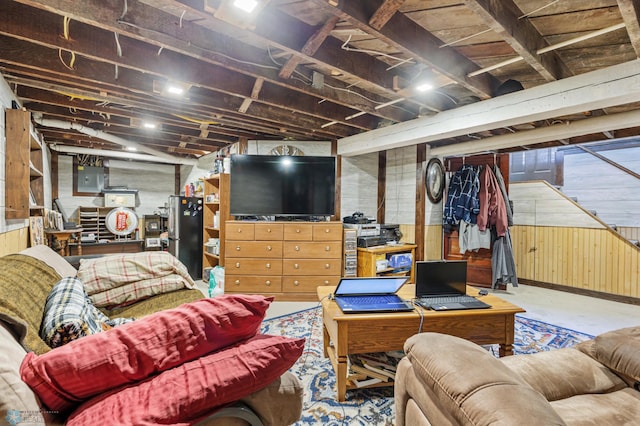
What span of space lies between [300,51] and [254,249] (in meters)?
2.50

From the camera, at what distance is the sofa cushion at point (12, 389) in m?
0.69

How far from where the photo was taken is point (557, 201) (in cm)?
468

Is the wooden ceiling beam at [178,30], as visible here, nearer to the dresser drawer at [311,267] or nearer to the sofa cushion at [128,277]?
the sofa cushion at [128,277]

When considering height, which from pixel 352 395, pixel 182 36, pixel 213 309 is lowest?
pixel 352 395

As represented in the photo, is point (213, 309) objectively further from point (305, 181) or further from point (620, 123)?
point (620, 123)

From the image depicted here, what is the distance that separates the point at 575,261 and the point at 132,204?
807cm

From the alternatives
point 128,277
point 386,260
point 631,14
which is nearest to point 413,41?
point 631,14

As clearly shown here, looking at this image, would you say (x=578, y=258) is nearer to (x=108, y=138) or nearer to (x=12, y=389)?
(x=12, y=389)

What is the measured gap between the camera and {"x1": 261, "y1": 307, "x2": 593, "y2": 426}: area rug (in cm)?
177

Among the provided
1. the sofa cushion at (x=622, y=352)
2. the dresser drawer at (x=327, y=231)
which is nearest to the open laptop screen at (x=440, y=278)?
the sofa cushion at (x=622, y=352)

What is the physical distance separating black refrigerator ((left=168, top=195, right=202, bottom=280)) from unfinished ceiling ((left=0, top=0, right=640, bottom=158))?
166 centimetres

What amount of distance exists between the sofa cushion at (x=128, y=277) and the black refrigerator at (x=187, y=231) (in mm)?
2520

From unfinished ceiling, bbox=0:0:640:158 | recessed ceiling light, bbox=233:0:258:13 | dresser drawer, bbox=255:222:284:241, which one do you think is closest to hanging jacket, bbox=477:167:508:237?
unfinished ceiling, bbox=0:0:640:158

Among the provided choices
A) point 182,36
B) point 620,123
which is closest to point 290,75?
point 182,36
